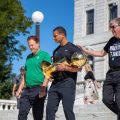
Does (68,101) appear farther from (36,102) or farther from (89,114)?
(89,114)

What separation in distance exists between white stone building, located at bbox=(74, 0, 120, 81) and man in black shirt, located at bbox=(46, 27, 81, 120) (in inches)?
1026

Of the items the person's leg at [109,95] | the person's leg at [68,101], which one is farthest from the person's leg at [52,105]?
the person's leg at [109,95]

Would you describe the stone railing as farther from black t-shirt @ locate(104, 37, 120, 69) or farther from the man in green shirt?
black t-shirt @ locate(104, 37, 120, 69)

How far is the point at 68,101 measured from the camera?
7.96 metres

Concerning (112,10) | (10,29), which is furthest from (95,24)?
(10,29)

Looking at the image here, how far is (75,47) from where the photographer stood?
8273 millimetres

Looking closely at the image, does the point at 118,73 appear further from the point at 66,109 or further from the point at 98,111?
the point at 98,111

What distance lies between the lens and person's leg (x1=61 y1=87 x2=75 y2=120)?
25.8 feet

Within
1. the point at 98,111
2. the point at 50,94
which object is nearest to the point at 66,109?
the point at 50,94

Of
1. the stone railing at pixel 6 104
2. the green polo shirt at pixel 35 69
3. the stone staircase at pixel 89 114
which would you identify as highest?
the green polo shirt at pixel 35 69

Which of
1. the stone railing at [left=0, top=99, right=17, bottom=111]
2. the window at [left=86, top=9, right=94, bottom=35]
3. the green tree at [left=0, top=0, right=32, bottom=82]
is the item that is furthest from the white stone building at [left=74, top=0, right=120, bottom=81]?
the stone railing at [left=0, top=99, right=17, bottom=111]

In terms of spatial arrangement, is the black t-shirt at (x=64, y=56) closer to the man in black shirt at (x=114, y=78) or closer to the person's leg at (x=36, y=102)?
the man in black shirt at (x=114, y=78)

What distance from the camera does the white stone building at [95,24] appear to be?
35.1 m

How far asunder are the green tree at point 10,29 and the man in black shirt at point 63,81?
22.3 metres
